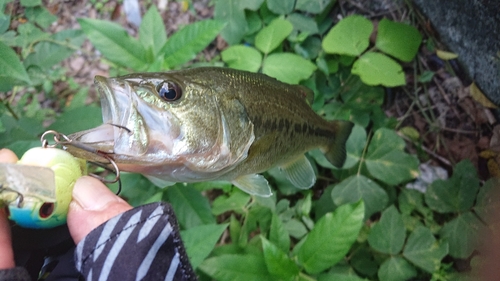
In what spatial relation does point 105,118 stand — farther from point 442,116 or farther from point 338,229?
point 442,116

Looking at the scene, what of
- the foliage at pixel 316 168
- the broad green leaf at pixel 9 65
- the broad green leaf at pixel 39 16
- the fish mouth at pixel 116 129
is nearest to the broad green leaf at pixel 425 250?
the foliage at pixel 316 168

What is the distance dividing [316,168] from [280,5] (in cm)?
92

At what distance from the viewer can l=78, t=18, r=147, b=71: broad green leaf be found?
159 centimetres

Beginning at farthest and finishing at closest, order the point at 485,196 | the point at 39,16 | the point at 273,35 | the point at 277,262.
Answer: the point at 273,35 < the point at 39,16 < the point at 485,196 < the point at 277,262

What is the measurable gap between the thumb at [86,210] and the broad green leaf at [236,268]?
657 mm

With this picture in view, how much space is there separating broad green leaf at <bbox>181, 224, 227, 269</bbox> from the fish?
0.22m

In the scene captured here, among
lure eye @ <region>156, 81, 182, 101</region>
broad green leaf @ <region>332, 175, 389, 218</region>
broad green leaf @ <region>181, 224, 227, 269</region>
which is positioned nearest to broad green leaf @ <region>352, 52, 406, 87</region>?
broad green leaf @ <region>332, 175, 389, 218</region>

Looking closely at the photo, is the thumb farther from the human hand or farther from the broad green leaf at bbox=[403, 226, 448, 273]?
the broad green leaf at bbox=[403, 226, 448, 273]

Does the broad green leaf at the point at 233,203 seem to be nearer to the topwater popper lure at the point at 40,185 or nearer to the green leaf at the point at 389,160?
the green leaf at the point at 389,160

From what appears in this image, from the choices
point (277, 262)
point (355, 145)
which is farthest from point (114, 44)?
point (355, 145)

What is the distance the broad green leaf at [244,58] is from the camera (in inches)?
76.8

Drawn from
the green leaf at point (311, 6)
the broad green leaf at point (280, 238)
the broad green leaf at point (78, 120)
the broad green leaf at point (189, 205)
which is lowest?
the broad green leaf at point (280, 238)

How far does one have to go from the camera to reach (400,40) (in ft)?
6.37

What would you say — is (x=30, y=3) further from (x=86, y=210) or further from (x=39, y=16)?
(x=86, y=210)
